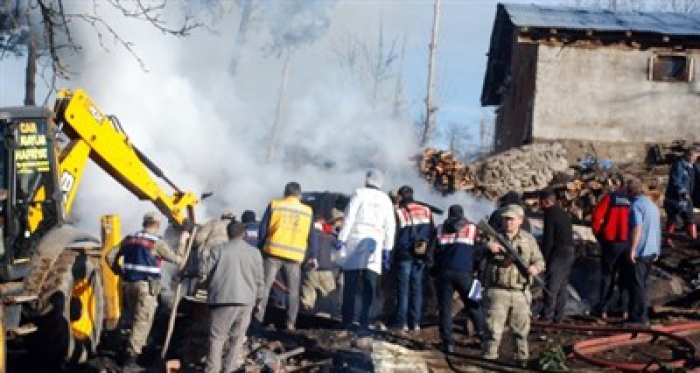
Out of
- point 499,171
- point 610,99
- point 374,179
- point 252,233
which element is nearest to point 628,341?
point 374,179

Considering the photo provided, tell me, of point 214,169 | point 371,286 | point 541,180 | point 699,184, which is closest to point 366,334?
point 371,286

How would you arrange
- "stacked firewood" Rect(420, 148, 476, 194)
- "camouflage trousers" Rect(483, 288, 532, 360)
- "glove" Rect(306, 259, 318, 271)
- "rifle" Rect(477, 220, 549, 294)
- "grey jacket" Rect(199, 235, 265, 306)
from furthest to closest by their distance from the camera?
1. "stacked firewood" Rect(420, 148, 476, 194)
2. "glove" Rect(306, 259, 318, 271)
3. "grey jacket" Rect(199, 235, 265, 306)
4. "camouflage trousers" Rect(483, 288, 532, 360)
5. "rifle" Rect(477, 220, 549, 294)

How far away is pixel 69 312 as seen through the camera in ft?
34.6

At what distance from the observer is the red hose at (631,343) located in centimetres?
988

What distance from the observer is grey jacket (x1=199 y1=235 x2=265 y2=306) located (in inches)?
394

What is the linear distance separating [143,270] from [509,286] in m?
4.32

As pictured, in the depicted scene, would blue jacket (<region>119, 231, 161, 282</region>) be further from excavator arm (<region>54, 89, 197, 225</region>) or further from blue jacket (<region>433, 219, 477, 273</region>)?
blue jacket (<region>433, 219, 477, 273</region>)

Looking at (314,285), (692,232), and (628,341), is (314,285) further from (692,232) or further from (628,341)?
(692,232)

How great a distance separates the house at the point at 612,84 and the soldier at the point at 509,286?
14.5 meters

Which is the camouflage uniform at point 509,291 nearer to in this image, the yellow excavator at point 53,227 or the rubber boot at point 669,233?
the yellow excavator at point 53,227

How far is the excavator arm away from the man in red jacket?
558 cm

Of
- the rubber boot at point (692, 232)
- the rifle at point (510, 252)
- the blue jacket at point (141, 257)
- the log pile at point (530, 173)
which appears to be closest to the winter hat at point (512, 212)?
the rifle at point (510, 252)

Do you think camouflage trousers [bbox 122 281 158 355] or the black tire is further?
camouflage trousers [bbox 122 281 158 355]

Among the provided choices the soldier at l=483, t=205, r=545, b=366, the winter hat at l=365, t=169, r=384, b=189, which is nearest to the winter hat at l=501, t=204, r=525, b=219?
the soldier at l=483, t=205, r=545, b=366
